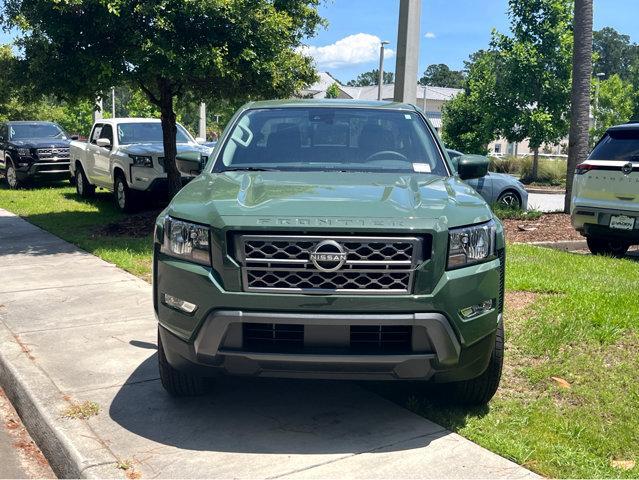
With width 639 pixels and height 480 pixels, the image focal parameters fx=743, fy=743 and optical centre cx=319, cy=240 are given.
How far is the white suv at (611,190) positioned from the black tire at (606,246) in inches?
11.7

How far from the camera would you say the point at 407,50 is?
9.18 meters

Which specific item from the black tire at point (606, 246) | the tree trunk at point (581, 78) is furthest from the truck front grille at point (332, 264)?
the tree trunk at point (581, 78)

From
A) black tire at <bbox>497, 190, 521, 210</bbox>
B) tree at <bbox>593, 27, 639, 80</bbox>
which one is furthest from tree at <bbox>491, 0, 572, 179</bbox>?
tree at <bbox>593, 27, 639, 80</bbox>

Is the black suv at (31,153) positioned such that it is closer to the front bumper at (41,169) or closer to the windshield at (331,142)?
the front bumper at (41,169)

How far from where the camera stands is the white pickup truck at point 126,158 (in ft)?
41.3

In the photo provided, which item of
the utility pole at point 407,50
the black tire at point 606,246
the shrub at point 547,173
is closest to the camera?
the utility pole at point 407,50

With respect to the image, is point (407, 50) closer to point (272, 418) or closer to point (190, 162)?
point (190, 162)

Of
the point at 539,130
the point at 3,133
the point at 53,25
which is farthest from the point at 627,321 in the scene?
the point at 539,130

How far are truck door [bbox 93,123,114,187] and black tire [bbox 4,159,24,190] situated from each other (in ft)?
15.5

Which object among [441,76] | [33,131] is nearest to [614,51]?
[441,76]

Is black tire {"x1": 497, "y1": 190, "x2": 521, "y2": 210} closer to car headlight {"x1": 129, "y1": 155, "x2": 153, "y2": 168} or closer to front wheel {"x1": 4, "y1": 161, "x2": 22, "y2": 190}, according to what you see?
car headlight {"x1": 129, "y1": 155, "x2": 153, "y2": 168}

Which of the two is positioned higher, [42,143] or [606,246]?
[42,143]

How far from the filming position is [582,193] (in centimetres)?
941

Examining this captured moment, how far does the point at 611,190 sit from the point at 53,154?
14.2 meters
